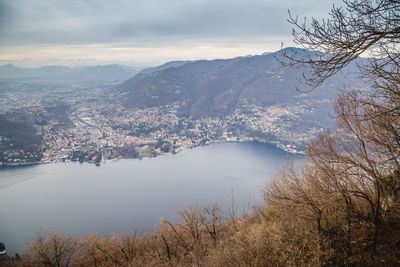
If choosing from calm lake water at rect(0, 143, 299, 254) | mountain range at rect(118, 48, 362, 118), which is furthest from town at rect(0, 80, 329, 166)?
mountain range at rect(118, 48, 362, 118)

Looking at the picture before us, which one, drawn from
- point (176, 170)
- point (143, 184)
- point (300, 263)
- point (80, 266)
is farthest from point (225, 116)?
point (300, 263)

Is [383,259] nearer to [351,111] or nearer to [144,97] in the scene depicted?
[351,111]

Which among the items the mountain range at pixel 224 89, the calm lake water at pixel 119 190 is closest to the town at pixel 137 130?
the calm lake water at pixel 119 190

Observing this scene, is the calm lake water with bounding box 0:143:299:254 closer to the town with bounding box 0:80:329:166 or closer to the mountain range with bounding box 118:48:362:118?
the town with bounding box 0:80:329:166

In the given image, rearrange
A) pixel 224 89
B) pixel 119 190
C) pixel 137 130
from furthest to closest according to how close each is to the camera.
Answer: pixel 224 89
pixel 137 130
pixel 119 190

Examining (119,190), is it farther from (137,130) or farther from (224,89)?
A: (224,89)

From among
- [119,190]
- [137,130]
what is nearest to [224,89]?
[137,130]

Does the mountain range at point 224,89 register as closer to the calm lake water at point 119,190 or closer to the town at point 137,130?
the town at point 137,130

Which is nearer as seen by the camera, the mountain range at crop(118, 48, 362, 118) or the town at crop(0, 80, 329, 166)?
the town at crop(0, 80, 329, 166)
